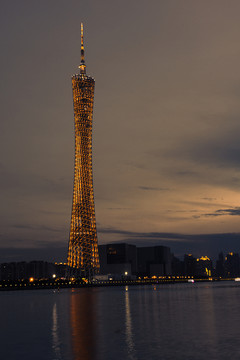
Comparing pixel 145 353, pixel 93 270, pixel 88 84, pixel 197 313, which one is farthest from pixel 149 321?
pixel 93 270

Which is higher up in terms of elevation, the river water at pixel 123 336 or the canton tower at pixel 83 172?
the canton tower at pixel 83 172

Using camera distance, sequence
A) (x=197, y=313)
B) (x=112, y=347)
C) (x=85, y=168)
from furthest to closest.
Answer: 1. (x=85, y=168)
2. (x=197, y=313)
3. (x=112, y=347)

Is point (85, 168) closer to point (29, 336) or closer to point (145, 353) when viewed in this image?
point (29, 336)

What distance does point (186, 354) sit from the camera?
3281cm

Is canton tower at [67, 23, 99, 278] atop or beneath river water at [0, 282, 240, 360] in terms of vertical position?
atop

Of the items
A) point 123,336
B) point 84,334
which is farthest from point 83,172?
point 123,336

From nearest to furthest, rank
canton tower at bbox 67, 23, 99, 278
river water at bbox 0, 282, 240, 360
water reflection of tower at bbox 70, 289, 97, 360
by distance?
river water at bbox 0, 282, 240, 360 → water reflection of tower at bbox 70, 289, 97, 360 → canton tower at bbox 67, 23, 99, 278

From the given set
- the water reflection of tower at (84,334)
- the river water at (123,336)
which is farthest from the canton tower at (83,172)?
the river water at (123,336)

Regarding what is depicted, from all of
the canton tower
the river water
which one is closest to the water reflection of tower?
the river water

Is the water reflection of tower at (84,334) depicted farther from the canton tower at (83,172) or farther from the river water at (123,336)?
the canton tower at (83,172)

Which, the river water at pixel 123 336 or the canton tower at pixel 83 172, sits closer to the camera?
the river water at pixel 123 336

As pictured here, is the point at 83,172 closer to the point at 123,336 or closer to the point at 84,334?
the point at 84,334

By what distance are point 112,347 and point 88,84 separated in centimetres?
12269

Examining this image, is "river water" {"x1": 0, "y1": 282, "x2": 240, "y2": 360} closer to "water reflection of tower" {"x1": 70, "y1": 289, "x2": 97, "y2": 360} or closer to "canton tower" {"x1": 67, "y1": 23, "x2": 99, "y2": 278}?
"water reflection of tower" {"x1": 70, "y1": 289, "x2": 97, "y2": 360}
